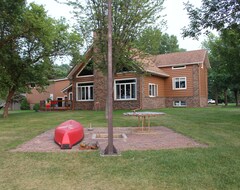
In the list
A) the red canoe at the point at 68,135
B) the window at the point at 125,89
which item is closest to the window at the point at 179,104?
the window at the point at 125,89

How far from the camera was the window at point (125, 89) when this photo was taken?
23578 mm

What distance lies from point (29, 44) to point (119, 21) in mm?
8597

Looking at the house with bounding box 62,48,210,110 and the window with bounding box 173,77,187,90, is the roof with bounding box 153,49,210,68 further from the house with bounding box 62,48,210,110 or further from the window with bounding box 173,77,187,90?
the window with bounding box 173,77,187,90

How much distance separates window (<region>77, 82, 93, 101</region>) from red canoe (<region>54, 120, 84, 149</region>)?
1838 centimetres

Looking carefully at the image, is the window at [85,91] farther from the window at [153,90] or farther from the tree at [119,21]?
the tree at [119,21]

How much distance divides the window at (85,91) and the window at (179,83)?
9.28 meters

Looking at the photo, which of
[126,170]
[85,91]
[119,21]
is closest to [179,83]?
[85,91]

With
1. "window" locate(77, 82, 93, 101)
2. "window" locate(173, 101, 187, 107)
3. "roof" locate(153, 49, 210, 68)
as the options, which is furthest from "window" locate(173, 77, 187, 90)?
"window" locate(77, 82, 93, 101)

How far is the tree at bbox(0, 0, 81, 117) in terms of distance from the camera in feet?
50.4

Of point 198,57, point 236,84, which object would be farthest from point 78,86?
point 236,84

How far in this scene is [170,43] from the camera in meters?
54.1

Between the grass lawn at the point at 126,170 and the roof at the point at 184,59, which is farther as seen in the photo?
the roof at the point at 184,59

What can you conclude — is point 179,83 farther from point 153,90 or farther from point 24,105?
point 24,105

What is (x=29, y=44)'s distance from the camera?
19.7 meters
